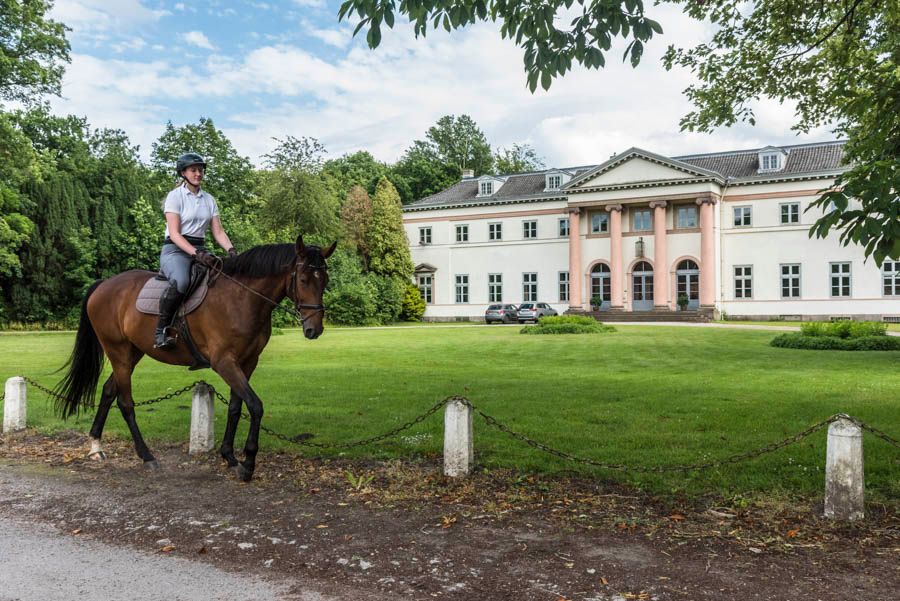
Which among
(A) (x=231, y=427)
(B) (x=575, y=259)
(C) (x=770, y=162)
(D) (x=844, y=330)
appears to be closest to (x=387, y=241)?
(B) (x=575, y=259)

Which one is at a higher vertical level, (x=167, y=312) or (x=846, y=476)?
(x=167, y=312)

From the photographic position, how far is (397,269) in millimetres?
51750

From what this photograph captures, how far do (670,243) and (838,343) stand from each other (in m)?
26.3

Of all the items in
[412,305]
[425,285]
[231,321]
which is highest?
[425,285]

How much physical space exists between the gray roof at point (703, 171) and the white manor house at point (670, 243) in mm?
106

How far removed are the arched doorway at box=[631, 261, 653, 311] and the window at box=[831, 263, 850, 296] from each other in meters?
→ 11.1

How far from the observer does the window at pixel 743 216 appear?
45906mm

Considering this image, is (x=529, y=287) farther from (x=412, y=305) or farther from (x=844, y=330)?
(x=844, y=330)

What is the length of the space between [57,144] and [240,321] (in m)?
53.0

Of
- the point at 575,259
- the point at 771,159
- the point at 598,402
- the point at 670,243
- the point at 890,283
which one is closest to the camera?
the point at 598,402

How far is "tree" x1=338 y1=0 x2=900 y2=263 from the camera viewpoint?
548cm

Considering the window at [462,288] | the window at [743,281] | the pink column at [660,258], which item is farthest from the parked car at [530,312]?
the window at [743,281]

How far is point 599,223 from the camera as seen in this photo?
50156 mm

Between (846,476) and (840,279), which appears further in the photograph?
(840,279)
